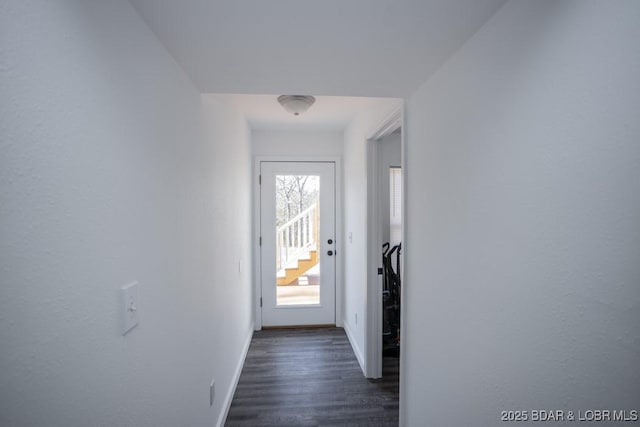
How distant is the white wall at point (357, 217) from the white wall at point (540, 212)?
3.31 ft

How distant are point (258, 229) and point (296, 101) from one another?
1.75 meters

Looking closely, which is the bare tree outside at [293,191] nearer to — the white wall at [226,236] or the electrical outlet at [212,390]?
the white wall at [226,236]

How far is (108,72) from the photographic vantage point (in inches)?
30.0

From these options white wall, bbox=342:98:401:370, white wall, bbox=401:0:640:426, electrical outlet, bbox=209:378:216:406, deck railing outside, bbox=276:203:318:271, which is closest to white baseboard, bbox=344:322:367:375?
white wall, bbox=342:98:401:370

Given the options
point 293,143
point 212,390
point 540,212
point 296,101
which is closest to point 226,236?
point 212,390

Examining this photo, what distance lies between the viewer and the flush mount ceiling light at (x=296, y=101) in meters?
2.29

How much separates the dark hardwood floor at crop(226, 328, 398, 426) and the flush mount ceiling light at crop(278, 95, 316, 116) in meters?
2.31

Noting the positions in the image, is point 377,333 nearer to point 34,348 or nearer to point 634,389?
point 634,389

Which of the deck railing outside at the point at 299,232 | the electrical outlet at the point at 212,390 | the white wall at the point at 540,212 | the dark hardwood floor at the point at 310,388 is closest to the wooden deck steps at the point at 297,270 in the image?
the deck railing outside at the point at 299,232

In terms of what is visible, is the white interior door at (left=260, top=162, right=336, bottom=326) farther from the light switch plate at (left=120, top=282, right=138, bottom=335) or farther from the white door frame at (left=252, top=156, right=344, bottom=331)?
the light switch plate at (left=120, top=282, right=138, bottom=335)

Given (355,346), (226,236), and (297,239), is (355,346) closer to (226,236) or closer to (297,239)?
(297,239)

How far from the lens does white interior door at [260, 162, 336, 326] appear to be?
3.56 m

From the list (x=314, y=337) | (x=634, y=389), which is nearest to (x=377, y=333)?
(x=314, y=337)

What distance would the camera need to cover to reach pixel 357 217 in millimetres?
2850
